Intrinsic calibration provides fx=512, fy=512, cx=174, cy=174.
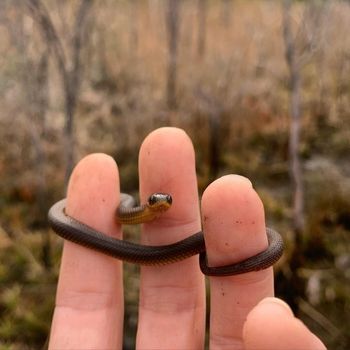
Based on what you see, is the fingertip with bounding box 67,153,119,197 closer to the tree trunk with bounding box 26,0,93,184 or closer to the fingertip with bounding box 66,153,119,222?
the fingertip with bounding box 66,153,119,222

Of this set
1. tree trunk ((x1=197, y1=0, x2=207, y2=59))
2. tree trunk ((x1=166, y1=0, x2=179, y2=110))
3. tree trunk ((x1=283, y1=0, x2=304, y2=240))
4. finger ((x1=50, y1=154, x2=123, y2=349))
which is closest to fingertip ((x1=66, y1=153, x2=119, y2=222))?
finger ((x1=50, y1=154, x2=123, y2=349))

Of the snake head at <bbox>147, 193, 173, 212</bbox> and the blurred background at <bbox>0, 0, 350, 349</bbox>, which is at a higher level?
the snake head at <bbox>147, 193, 173, 212</bbox>

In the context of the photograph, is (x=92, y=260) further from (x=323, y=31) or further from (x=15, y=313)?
(x=323, y=31)

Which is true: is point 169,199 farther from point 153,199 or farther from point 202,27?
point 202,27

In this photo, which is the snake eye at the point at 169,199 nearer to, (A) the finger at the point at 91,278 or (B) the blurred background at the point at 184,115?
(A) the finger at the point at 91,278

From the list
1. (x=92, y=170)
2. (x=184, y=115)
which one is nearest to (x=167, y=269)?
(x=92, y=170)

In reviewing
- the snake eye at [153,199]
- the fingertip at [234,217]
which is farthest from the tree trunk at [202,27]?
the fingertip at [234,217]
